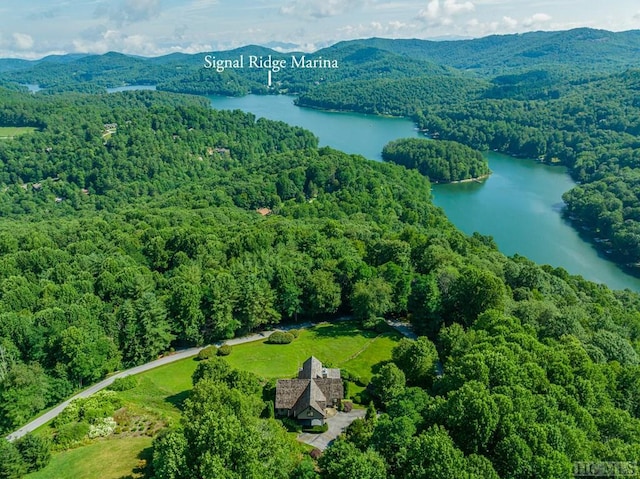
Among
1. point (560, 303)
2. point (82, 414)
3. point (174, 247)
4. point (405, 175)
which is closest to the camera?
point (82, 414)

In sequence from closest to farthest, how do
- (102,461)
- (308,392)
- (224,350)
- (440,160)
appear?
1. (102,461)
2. (308,392)
3. (224,350)
4. (440,160)

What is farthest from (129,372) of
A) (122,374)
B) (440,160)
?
(440,160)

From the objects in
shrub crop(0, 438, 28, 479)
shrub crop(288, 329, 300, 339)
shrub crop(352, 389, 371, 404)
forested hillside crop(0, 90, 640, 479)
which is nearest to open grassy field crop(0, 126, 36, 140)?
forested hillside crop(0, 90, 640, 479)

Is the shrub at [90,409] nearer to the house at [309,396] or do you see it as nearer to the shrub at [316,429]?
the house at [309,396]

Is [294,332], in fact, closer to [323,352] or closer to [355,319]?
[323,352]

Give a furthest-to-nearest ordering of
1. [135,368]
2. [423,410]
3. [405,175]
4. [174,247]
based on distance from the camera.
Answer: [405,175] < [174,247] < [135,368] < [423,410]

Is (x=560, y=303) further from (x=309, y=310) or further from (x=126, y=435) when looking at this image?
(x=126, y=435)

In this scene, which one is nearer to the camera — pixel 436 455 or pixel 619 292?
pixel 436 455

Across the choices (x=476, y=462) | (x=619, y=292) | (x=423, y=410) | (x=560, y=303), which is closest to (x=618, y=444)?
(x=476, y=462)
